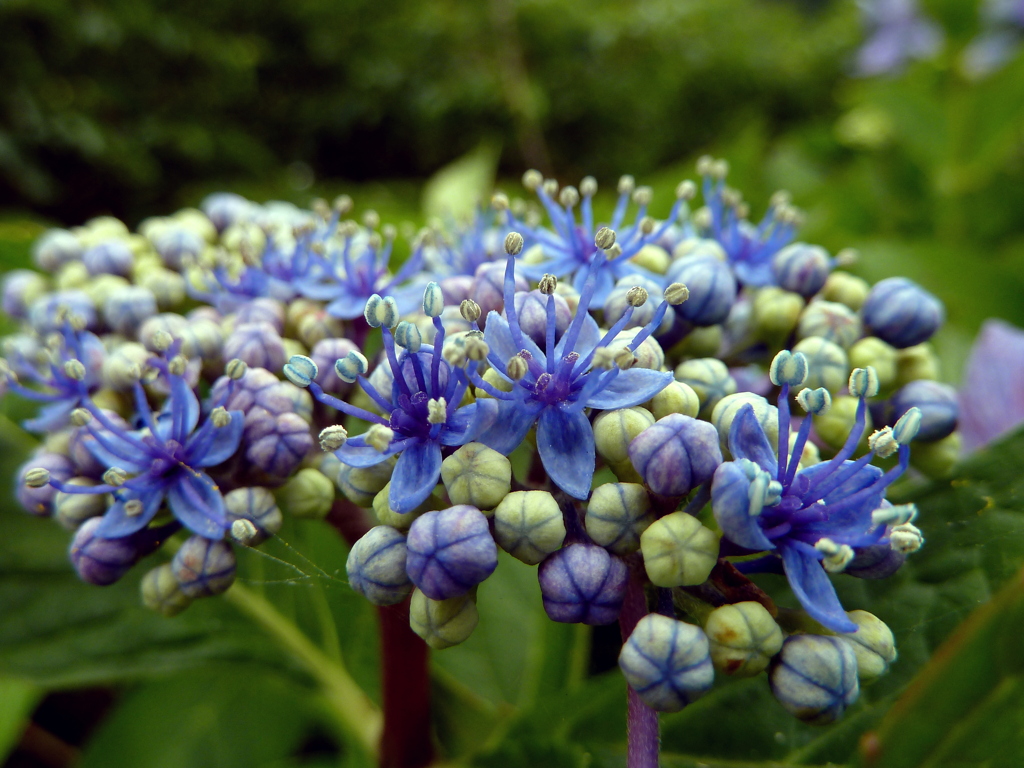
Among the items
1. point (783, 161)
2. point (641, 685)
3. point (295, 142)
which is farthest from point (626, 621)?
point (295, 142)

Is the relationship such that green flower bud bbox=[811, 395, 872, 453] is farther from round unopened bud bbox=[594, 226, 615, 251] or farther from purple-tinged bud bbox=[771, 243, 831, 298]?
round unopened bud bbox=[594, 226, 615, 251]

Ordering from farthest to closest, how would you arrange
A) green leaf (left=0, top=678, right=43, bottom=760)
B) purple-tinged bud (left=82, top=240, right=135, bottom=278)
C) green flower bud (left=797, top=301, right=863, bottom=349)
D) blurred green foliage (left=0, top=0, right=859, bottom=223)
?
blurred green foliage (left=0, top=0, right=859, bottom=223) < green leaf (left=0, top=678, right=43, bottom=760) < purple-tinged bud (left=82, top=240, right=135, bottom=278) < green flower bud (left=797, top=301, right=863, bottom=349)

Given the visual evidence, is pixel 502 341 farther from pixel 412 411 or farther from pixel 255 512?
pixel 255 512

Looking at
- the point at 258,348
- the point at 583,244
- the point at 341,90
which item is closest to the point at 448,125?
the point at 341,90

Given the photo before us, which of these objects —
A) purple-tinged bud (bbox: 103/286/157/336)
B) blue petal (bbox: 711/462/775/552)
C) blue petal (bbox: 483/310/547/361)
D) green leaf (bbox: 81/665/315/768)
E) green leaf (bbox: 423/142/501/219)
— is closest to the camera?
blue petal (bbox: 711/462/775/552)

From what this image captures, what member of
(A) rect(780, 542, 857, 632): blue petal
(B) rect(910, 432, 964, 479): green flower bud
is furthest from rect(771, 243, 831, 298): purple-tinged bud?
(A) rect(780, 542, 857, 632): blue petal
